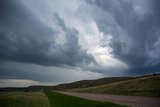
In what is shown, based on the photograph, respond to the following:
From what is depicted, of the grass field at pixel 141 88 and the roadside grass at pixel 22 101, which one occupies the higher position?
the grass field at pixel 141 88

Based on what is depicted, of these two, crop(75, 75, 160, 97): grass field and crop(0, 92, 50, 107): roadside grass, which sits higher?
crop(75, 75, 160, 97): grass field

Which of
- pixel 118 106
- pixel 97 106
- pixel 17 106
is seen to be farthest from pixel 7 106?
pixel 118 106

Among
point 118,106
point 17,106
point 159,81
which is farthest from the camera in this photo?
point 159,81

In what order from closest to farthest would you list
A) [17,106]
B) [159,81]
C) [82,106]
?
[17,106] < [82,106] < [159,81]

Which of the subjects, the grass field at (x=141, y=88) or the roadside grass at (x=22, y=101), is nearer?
the roadside grass at (x=22, y=101)

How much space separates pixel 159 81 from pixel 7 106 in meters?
69.6

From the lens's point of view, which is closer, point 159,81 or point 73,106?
point 73,106

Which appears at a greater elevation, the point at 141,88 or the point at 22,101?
the point at 141,88

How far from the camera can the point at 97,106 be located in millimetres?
39250

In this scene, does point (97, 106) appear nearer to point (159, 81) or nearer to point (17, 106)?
point (17, 106)

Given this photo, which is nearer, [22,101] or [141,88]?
[22,101]

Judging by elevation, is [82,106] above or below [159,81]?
below

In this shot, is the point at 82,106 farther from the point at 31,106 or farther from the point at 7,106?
the point at 7,106

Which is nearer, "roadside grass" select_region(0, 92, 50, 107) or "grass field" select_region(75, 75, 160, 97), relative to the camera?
"roadside grass" select_region(0, 92, 50, 107)
